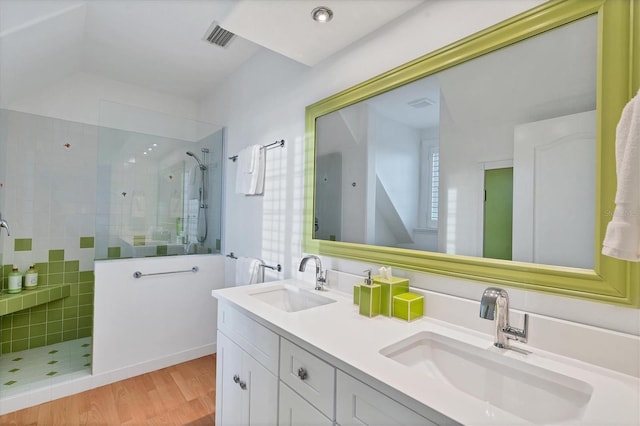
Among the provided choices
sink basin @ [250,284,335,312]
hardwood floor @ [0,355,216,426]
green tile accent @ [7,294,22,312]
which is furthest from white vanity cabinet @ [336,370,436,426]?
green tile accent @ [7,294,22,312]

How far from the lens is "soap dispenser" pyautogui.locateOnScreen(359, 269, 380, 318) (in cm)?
123

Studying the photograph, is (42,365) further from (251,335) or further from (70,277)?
(251,335)

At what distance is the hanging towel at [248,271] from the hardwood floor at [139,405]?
2.59 ft

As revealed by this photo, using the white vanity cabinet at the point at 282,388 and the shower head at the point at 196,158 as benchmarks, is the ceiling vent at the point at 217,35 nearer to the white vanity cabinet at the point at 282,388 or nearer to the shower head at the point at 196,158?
the shower head at the point at 196,158

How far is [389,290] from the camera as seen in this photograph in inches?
48.8

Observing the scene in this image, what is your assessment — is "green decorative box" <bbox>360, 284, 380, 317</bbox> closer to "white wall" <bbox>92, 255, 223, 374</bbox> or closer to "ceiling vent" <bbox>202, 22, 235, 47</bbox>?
"white wall" <bbox>92, 255, 223, 374</bbox>

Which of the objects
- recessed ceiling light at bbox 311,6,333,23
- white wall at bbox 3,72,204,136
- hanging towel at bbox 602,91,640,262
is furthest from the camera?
white wall at bbox 3,72,204,136

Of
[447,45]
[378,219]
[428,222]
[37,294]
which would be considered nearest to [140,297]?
[37,294]

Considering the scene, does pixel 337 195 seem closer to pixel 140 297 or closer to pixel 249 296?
pixel 249 296

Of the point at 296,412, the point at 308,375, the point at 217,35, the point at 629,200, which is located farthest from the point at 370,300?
the point at 217,35

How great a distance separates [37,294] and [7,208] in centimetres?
76

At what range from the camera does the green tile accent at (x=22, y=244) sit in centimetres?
253

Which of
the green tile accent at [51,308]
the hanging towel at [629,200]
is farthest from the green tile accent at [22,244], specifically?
the hanging towel at [629,200]

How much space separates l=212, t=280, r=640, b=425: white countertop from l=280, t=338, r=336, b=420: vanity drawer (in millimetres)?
45
